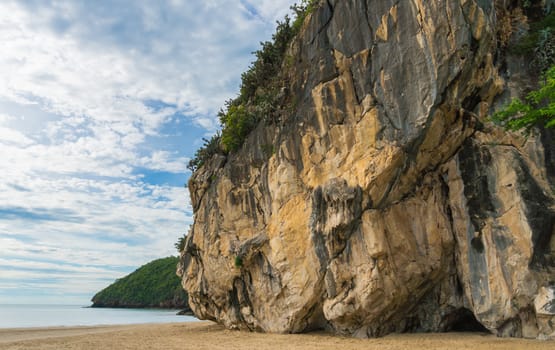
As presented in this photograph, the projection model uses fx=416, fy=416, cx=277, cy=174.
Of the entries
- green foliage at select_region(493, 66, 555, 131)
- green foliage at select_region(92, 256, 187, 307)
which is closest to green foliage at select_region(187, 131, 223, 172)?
green foliage at select_region(493, 66, 555, 131)

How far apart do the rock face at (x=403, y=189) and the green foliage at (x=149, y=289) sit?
68.1 metres

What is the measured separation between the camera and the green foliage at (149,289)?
3253 inches

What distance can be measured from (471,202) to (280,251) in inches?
295

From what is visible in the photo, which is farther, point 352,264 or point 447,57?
point 352,264

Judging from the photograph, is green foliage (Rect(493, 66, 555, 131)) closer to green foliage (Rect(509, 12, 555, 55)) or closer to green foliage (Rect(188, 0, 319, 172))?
green foliage (Rect(509, 12, 555, 55))

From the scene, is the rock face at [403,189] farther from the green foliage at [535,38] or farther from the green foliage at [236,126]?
the green foliage at [236,126]

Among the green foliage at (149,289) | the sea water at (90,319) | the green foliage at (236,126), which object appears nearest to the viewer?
the green foliage at (236,126)

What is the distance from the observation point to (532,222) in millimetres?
11938

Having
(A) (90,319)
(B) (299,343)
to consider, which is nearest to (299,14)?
(B) (299,343)

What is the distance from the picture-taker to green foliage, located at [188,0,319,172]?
63.3ft

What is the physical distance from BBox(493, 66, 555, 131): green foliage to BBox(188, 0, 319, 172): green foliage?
9.35 meters

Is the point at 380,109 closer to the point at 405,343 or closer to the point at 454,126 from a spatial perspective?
the point at 454,126

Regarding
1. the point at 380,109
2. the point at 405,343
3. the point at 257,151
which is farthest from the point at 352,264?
the point at 257,151

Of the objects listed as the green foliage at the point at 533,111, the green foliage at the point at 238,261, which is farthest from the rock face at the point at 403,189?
the green foliage at the point at 238,261
